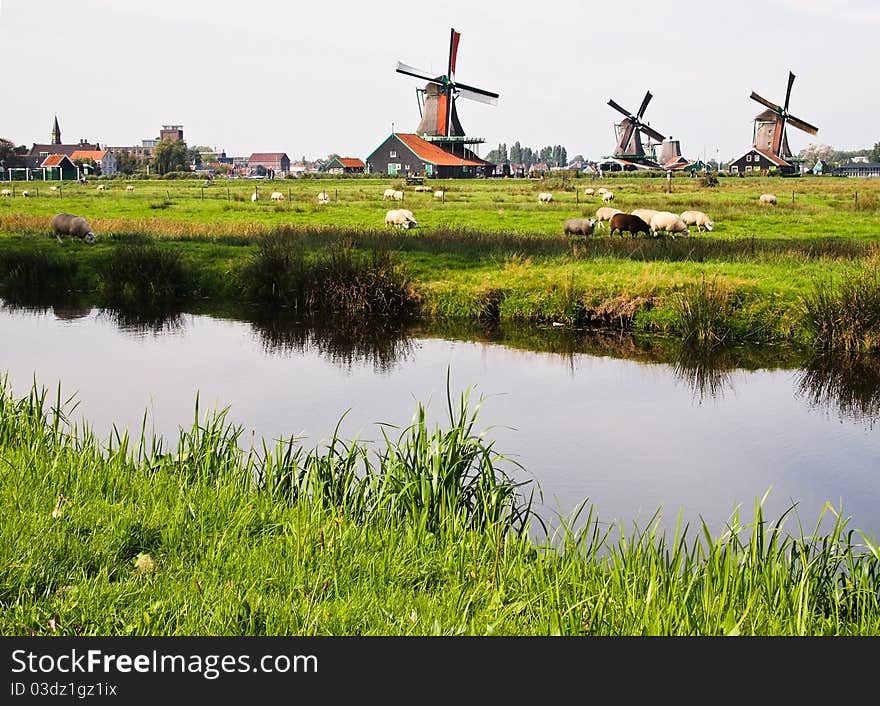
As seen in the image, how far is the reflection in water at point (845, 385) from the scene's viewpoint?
39.8 feet

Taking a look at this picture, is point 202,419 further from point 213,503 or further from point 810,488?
point 810,488

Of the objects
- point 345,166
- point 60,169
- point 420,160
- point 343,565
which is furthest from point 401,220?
point 60,169

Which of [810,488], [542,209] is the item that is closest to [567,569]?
[810,488]

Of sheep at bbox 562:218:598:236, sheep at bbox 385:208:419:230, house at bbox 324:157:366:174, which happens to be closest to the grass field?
sheep at bbox 385:208:419:230

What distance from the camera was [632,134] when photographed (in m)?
107

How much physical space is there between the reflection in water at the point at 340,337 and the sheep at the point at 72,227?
920 centimetres

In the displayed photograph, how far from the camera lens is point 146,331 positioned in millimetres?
17312

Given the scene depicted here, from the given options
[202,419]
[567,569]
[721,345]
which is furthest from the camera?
[721,345]

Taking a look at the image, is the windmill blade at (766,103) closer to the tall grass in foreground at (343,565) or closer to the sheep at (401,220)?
the sheep at (401,220)

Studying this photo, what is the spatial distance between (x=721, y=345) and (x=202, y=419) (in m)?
9.03

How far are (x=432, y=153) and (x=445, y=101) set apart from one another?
5937 millimetres

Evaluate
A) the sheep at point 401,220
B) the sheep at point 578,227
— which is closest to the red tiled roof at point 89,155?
the sheep at point 401,220

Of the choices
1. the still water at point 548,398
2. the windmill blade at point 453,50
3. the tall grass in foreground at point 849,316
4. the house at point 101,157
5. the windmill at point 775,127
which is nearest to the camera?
the still water at point 548,398

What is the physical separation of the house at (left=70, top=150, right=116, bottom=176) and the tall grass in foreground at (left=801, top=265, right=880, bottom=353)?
129860 mm
